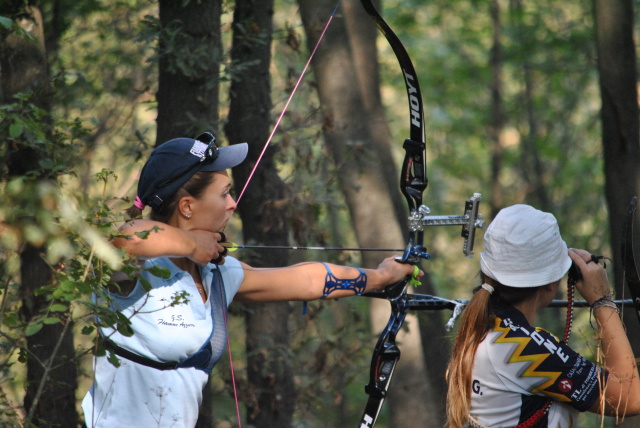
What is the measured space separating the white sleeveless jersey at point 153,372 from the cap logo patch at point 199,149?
0.42 metres

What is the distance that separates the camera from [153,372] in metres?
2.29

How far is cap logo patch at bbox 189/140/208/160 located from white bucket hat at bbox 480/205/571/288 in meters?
1.05

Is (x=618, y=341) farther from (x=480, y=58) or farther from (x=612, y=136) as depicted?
(x=480, y=58)

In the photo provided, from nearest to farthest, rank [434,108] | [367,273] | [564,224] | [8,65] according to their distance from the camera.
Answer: [367,273] < [8,65] < [564,224] < [434,108]

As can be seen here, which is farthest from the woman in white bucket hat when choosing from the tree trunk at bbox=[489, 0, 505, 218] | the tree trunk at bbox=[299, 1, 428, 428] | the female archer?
the tree trunk at bbox=[489, 0, 505, 218]

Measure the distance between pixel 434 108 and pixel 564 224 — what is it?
356 centimetres

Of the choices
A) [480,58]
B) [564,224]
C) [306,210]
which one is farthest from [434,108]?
[306,210]

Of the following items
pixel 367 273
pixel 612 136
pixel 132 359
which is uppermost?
pixel 612 136

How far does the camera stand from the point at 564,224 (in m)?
11.0

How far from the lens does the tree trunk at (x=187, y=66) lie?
3.98m

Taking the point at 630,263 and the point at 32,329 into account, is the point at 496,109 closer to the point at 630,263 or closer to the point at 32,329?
the point at 630,263

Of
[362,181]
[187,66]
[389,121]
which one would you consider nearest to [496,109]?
[389,121]

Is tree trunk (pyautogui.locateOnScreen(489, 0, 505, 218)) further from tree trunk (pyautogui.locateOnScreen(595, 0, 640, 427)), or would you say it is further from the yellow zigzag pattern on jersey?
the yellow zigzag pattern on jersey

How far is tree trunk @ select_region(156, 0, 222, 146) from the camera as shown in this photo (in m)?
3.98
